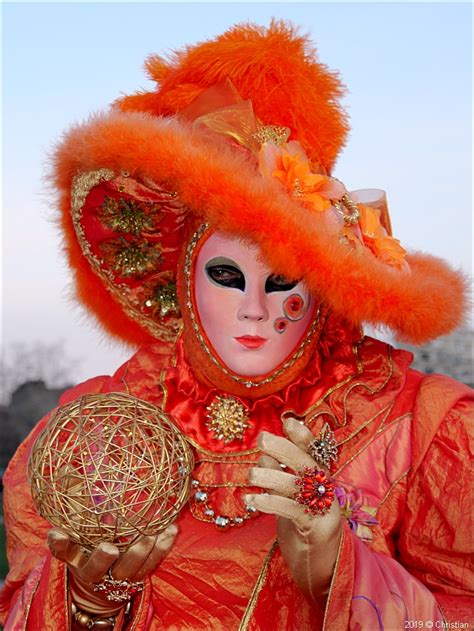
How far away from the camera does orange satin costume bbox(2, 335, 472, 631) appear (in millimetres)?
1863

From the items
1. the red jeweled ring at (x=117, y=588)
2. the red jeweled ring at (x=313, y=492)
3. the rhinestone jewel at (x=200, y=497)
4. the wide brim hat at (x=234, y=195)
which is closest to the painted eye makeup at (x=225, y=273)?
the wide brim hat at (x=234, y=195)

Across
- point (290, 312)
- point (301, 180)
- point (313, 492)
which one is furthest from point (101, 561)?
point (301, 180)

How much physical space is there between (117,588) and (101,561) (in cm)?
20

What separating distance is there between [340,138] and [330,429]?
3.00 ft

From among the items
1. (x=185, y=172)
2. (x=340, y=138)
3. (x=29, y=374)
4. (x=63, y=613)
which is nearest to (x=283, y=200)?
(x=185, y=172)

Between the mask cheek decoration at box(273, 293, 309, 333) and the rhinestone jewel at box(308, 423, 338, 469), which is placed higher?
the mask cheek decoration at box(273, 293, 309, 333)

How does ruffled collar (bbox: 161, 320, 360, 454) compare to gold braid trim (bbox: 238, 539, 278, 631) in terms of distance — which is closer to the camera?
gold braid trim (bbox: 238, 539, 278, 631)

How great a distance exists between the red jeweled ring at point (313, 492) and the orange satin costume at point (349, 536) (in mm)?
152

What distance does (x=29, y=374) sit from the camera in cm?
829

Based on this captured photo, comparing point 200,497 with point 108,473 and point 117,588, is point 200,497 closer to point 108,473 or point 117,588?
point 117,588

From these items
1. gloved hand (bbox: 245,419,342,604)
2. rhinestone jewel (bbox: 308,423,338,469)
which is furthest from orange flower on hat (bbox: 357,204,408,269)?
gloved hand (bbox: 245,419,342,604)

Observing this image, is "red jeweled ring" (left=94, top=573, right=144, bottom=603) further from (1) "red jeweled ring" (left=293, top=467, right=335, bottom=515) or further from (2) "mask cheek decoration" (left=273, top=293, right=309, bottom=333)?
(2) "mask cheek decoration" (left=273, top=293, right=309, bottom=333)

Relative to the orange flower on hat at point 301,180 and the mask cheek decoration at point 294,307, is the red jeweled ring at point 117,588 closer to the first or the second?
the mask cheek decoration at point 294,307

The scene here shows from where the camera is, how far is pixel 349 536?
1.81 meters
